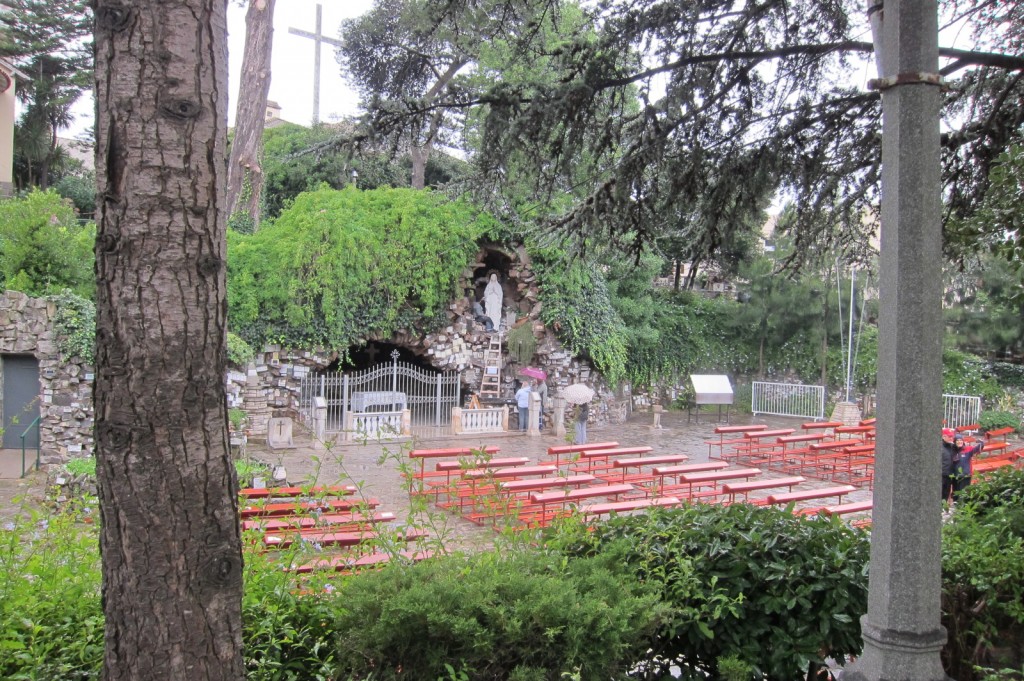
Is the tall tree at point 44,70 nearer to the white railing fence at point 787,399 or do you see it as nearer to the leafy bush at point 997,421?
the white railing fence at point 787,399

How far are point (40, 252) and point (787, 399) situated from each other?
1997 centimetres

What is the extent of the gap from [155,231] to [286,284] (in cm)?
1572

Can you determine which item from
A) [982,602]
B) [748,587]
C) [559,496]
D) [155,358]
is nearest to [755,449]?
[559,496]

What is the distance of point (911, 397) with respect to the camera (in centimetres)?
310

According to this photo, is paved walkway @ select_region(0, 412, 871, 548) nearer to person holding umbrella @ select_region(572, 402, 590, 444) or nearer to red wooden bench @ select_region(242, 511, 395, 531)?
person holding umbrella @ select_region(572, 402, 590, 444)

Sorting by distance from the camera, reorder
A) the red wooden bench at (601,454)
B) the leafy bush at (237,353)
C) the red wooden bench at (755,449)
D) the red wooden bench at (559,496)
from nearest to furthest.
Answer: the red wooden bench at (559,496) < the red wooden bench at (601,454) < the leafy bush at (237,353) < the red wooden bench at (755,449)

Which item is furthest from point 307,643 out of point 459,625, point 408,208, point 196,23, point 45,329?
point 408,208

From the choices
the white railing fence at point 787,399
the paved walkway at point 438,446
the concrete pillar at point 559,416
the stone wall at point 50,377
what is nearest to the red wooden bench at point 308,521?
the paved walkway at point 438,446

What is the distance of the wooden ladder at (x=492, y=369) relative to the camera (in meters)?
19.9

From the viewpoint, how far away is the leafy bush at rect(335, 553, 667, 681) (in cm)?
287

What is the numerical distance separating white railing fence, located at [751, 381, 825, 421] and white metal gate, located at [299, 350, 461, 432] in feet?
33.4

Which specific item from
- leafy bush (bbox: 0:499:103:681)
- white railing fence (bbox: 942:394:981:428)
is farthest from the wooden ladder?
leafy bush (bbox: 0:499:103:681)

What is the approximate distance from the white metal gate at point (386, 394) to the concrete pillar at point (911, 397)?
14.3 m

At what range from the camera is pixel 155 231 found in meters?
2.38
